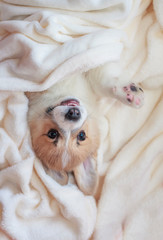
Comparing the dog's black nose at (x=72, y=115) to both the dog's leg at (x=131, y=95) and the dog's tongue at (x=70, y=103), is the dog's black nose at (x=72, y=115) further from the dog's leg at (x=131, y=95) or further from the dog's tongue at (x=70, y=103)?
the dog's leg at (x=131, y=95)

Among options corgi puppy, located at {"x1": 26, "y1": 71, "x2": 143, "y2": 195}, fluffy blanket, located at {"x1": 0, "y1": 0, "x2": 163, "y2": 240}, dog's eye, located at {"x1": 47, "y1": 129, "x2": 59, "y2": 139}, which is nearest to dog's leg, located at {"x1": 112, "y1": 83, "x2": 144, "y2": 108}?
corgi puppy, located at {"x1": 26, "y1": 71, "x2": 143, "y2": 195}

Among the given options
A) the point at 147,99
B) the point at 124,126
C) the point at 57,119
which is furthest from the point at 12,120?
the point at 147,99

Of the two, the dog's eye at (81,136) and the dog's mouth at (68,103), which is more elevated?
the dog's mouth at (68,103)

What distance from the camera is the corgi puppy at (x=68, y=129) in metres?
1.69

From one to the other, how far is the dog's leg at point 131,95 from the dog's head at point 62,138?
23cm

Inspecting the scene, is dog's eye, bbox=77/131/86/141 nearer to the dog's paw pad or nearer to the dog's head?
the dog's head

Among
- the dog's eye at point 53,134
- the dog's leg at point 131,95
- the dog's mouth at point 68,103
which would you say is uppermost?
the dog's leg at point 131,95

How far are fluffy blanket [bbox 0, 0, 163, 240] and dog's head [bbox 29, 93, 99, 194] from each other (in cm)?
6

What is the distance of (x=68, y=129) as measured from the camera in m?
1.66

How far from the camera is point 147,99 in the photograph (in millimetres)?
2037

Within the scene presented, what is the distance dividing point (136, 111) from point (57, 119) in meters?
0.64

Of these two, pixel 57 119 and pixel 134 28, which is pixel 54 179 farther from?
pixel 134 28

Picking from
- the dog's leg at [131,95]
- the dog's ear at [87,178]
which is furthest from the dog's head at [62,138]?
the dog's leg at [131,95]

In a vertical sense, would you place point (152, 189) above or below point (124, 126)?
below
